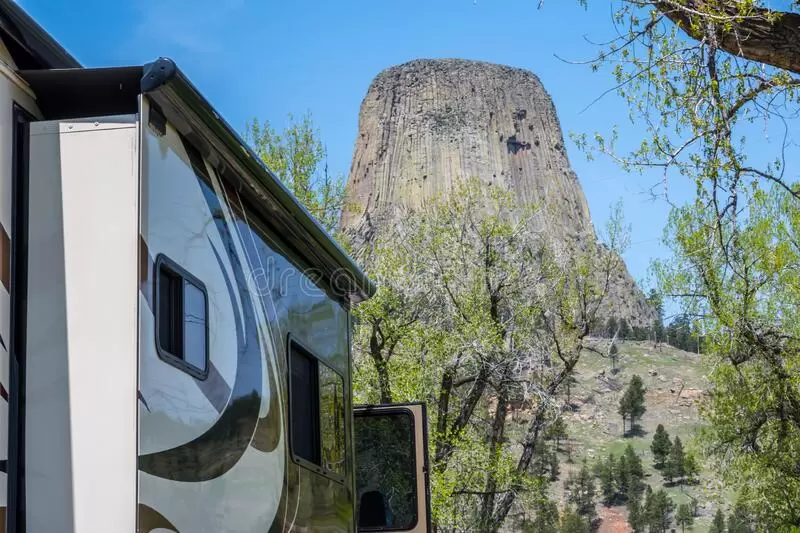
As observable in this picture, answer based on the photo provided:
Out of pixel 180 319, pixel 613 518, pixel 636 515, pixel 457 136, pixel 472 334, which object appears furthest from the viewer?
pixel 457 136

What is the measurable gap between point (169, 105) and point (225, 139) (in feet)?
1.47

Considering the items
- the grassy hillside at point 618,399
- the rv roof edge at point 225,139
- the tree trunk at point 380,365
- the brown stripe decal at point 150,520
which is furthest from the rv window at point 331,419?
the grassy hillside at point 618,399

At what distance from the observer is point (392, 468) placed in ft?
20.7

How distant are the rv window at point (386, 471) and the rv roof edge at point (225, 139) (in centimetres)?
121

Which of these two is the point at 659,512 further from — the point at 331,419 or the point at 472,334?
the point at 331,419

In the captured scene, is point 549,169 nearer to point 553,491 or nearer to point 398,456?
point 553,491

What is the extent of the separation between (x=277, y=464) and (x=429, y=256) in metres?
19.1

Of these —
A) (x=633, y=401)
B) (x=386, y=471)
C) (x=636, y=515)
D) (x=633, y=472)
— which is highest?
(x=633, y=401)

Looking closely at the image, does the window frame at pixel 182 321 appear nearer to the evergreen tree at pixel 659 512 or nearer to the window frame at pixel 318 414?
the window frame at pixel 318 414

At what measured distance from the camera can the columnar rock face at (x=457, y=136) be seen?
10825 cm

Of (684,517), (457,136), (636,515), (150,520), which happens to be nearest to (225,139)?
(150,520)

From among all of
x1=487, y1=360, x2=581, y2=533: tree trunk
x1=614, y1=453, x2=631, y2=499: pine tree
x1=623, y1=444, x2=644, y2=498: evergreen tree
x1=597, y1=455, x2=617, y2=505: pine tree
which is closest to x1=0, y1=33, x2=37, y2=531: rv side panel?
x1=487, y1=360, x2=581, y2=533: tree trunk

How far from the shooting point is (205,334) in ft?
11.0

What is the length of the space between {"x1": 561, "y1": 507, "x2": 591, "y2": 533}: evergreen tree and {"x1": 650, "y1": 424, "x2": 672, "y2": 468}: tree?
12.5m
